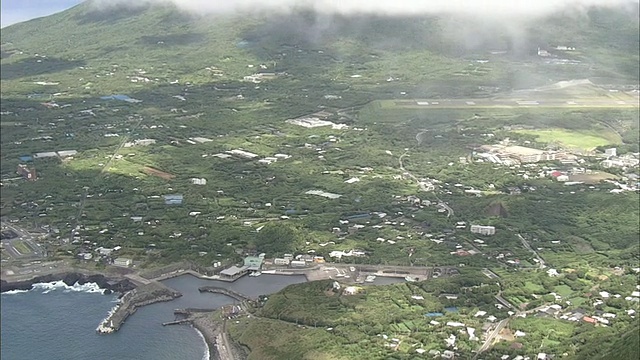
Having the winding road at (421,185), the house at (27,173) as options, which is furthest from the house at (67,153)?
the winding road at (421,185)

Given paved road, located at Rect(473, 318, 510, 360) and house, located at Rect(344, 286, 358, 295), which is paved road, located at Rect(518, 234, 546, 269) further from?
house, located at Rect(344, 286, 358, 295)

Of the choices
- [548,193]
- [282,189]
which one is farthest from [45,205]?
[548,193]

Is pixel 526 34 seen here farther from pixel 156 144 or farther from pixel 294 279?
pixel 294 279

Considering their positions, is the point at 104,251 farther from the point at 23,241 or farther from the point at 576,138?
the point at 576,138

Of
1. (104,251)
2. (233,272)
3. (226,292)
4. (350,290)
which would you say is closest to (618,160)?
(350,290)

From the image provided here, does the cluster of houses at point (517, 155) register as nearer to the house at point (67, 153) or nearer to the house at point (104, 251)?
the house at point (104, 251)
